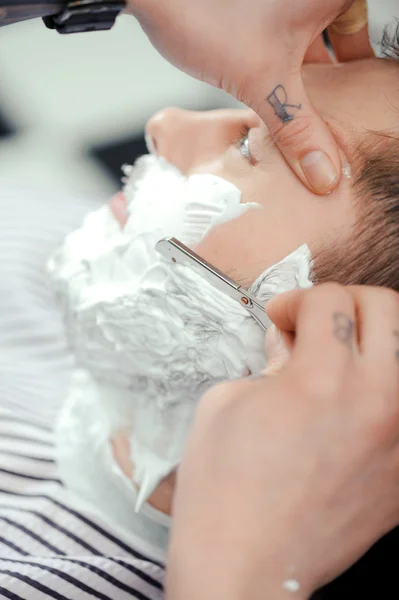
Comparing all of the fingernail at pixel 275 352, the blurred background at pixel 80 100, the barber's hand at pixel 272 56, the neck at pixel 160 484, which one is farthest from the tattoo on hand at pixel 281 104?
the blurred background at pixel 80 100

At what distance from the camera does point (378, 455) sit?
20.1 inches

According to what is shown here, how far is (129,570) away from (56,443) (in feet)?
0.77

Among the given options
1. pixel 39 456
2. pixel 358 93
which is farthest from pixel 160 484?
Answer: pixel 358 93

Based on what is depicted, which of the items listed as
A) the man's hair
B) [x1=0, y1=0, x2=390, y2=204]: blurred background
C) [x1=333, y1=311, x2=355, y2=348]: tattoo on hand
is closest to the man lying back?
the man's hair

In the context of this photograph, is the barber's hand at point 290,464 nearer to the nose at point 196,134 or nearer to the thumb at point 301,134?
the thumb at point 301,134

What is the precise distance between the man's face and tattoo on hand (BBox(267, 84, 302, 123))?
4cm

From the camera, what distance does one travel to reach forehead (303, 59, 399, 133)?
2.27 ft

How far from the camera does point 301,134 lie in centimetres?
69

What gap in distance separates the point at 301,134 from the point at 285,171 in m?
0.05

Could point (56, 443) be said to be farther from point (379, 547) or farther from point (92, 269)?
point (379, 547)

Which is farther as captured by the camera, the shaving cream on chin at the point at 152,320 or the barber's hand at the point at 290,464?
the shaving cream on chin at the point at 152,320

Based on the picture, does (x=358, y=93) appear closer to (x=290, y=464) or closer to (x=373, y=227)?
(x=373, y=227)

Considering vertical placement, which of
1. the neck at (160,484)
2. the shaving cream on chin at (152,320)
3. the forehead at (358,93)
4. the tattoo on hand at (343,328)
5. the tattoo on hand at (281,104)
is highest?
the tattoo on hand at (281,104)

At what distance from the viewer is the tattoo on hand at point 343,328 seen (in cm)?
51
